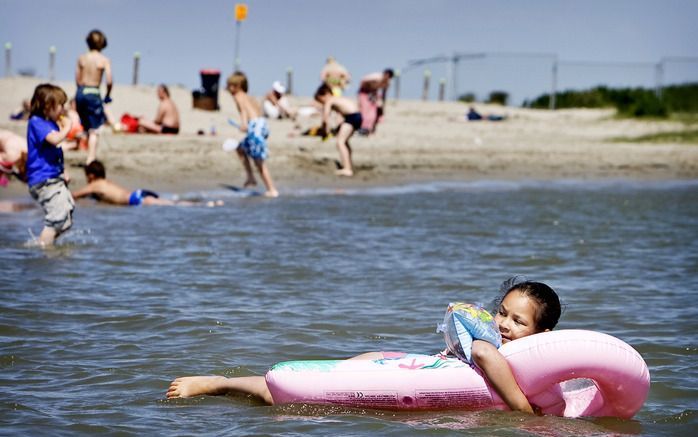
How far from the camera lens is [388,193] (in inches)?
554

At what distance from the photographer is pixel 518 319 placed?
4289 millimetres

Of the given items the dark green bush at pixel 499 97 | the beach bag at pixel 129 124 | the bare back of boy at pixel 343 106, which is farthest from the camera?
the dark green bush at pixel 499 97

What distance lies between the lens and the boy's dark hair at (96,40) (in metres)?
11.8

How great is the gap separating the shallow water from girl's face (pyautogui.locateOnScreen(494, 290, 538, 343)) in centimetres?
34

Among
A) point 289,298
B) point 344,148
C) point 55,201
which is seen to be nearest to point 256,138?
point 344,148

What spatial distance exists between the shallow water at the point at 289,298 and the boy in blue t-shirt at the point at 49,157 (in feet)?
1.00

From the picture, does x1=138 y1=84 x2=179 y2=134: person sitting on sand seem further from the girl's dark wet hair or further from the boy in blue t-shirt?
the girl's dark wet hair

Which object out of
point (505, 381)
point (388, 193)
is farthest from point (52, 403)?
point (388, 193)

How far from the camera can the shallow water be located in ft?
13.9

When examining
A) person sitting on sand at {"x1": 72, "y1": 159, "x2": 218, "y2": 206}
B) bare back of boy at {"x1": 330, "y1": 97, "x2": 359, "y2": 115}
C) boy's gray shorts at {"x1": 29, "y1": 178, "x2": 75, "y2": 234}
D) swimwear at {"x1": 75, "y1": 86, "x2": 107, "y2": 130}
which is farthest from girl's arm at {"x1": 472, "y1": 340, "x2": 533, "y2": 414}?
bare back of boy at {"x1": 330, "y1": 97, "x2": 359, "y2": 115}

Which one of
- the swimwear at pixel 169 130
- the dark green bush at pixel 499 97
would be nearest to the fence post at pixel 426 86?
the dark green bush at pixel 499 97

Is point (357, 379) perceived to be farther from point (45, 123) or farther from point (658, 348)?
point (45, 123)

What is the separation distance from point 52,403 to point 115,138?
11105 millimetres

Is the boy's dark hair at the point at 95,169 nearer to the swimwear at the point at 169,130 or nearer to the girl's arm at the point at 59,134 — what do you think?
the girl's arm at the point at 59,134
